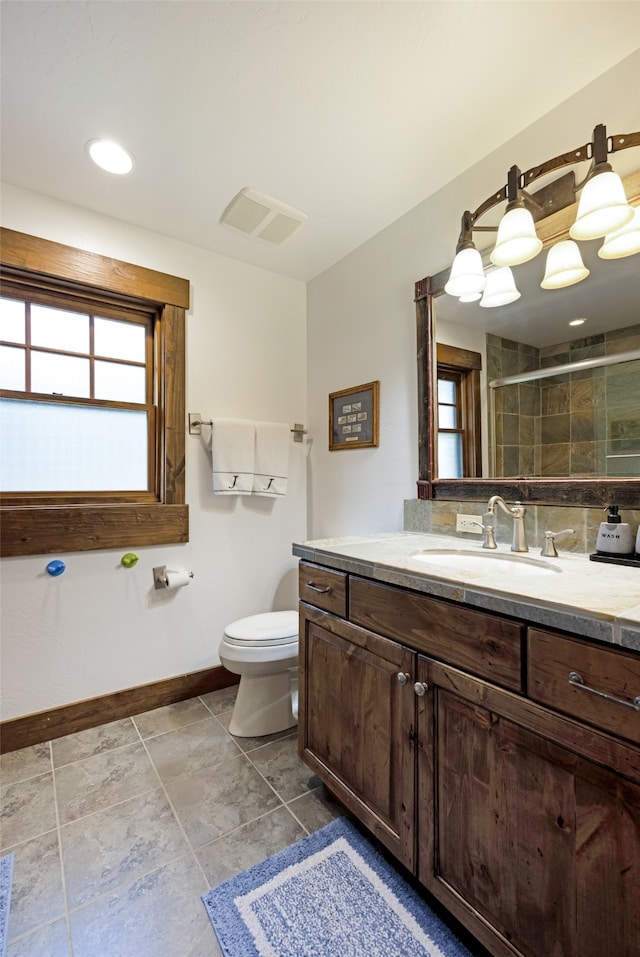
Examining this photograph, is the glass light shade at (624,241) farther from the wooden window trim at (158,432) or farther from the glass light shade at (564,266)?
the wooden window trim at (158,432)

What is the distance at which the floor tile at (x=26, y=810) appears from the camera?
4.23 ft

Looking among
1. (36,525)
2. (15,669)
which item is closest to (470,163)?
(36,525)

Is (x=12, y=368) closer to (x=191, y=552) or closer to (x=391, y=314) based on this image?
(x=191, y=552)

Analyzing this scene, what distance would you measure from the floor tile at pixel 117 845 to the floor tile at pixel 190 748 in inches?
6.3

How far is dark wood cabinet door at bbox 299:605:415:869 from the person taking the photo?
3.42 ft

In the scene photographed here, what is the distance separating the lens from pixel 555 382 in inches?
52.6

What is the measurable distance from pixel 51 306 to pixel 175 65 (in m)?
1.12

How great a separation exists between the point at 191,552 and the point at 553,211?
2068 mm

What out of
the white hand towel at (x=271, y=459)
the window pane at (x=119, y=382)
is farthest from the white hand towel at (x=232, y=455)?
the window pane at (x=119, y=382)

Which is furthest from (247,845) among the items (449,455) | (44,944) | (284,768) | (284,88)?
(284,88)

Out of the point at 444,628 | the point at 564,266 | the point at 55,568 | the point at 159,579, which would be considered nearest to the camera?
the point at 444,628

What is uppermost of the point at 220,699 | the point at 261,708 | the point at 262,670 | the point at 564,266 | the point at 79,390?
the point at 564,266

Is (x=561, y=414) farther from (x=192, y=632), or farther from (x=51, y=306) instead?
(x=51, y=306)

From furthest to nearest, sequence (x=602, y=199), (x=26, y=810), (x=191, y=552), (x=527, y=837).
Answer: (x=191, y=552) → (x=26, y=810) → (x=602, y=199) → (x=527, y=837)
